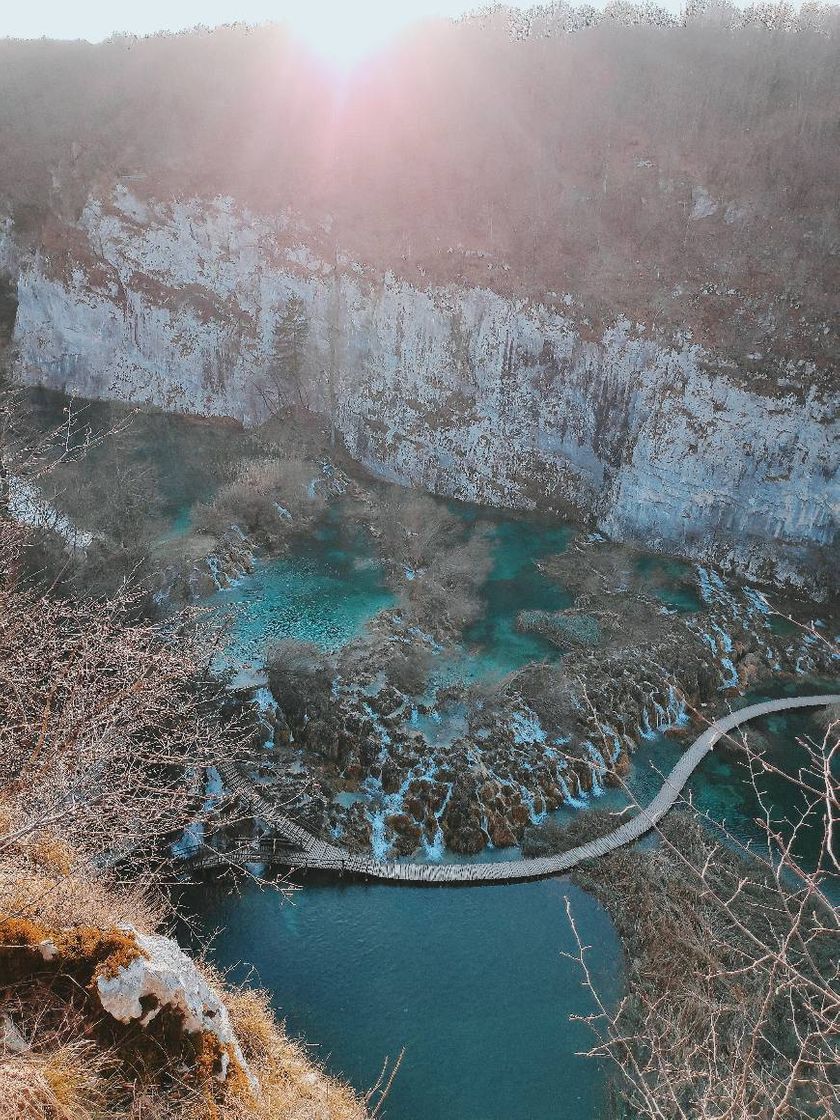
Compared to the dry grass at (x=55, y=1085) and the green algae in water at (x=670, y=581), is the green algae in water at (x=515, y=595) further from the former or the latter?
the dry grass at (x=55, y=1085)

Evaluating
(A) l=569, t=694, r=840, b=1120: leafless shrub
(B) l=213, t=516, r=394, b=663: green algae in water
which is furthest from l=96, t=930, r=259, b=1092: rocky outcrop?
(B) l=213, t=516, r=394, b=663: green algae in water

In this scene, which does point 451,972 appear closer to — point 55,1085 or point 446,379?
point 55,1085

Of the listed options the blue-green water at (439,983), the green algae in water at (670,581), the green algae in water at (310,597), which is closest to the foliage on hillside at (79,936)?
the blue-green water at (439,983)

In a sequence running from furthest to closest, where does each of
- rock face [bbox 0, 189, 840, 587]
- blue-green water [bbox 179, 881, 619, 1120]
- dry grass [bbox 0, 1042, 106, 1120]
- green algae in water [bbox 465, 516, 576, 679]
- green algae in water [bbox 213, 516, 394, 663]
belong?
rock face [bbox 0, 189, 840, 587] → green algae in water [bbox 465, 516, 576, 679] → green algae in water [bbox 213, 516, 394, 663] → blue-green water [bbox 179, 881, 619, 1120] → dry grass [bbox 0, 1042, 106, 1120]

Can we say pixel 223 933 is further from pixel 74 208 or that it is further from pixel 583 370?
pixel 74 208

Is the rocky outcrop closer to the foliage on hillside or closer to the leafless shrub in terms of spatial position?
the foliage on hillside

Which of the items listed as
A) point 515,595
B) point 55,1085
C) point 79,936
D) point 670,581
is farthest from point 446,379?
point 55,1085
